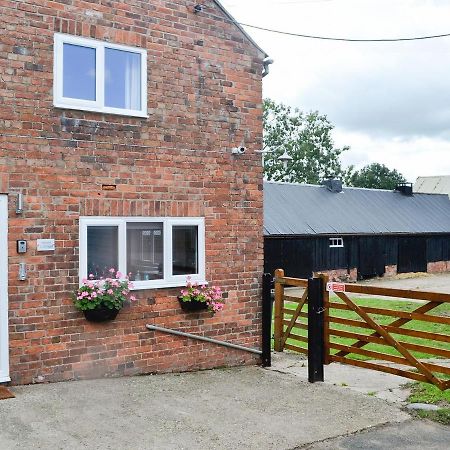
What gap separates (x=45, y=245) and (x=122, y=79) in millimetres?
2581

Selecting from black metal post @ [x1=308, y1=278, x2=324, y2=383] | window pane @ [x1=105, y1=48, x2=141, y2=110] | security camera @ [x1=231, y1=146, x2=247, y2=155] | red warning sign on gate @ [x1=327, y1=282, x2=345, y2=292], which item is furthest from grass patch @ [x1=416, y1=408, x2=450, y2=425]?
window pane @ [x1=105, y1=48, x2=141, y2=110]

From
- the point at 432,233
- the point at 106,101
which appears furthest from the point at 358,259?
the point at 106,101

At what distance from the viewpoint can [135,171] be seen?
8289 millimetres

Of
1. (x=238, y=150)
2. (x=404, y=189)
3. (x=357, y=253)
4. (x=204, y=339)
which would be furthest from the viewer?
(x=404, y=189)

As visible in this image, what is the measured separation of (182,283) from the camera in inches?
342

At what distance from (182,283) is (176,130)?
2265 mm

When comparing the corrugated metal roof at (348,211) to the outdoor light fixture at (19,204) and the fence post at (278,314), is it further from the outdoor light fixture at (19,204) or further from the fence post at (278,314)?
the outdoor light fixture at (19,204)

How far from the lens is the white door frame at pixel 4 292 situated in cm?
717

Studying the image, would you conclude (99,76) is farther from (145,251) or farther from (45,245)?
(145,251)

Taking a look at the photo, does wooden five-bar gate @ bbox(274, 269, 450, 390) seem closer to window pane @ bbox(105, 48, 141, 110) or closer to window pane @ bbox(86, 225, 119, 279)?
window pane @ bbox(86, 225, 119, 279)

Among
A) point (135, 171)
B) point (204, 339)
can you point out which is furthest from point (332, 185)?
point (135, 171)

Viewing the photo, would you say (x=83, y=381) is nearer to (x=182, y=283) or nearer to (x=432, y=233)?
(x=182, y=283)

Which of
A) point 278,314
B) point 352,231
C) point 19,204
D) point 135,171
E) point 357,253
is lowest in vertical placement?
point 278,314

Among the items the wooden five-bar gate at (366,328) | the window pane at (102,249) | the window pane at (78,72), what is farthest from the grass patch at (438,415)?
the window pane at (78,72)
